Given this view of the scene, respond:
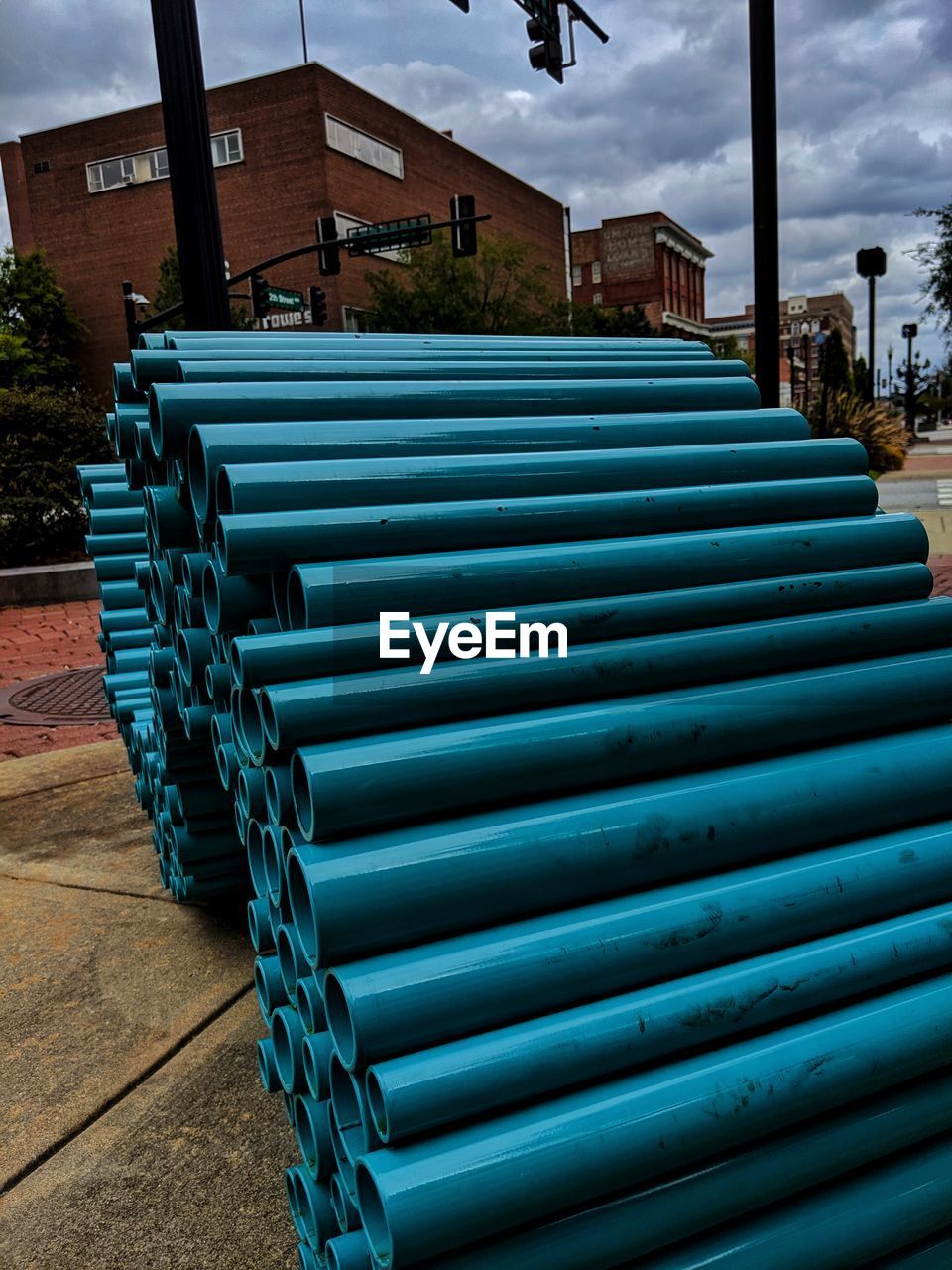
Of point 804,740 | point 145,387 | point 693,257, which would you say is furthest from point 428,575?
point 693,257

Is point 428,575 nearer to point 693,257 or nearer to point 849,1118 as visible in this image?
point 849,1118

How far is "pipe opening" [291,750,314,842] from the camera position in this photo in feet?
5.26

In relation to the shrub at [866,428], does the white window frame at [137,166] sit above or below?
above

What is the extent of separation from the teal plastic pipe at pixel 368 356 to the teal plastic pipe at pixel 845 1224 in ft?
7.13

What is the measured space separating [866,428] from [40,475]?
18.2m

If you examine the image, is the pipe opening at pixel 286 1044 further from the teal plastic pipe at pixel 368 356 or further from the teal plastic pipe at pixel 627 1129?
the teal plastic pipe at pixel 368 356

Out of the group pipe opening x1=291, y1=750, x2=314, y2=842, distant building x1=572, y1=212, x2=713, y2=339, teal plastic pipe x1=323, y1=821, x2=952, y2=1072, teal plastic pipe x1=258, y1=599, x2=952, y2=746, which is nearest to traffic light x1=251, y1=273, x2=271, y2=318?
teal plastic pipe x1=258, y1=599, x2=952, y2=746

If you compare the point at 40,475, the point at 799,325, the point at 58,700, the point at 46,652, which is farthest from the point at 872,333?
the point at 799,325

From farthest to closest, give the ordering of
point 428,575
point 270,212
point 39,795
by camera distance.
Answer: point 270,212
point 39,795
point 428,575

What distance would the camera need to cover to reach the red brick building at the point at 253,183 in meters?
39.5

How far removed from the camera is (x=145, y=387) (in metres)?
2.63

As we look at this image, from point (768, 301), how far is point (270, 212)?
1519 inches

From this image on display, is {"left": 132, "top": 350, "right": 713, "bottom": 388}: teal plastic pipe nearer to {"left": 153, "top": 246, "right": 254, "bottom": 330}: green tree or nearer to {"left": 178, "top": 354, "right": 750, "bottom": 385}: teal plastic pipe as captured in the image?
{"left": 178, "top": 354, "right": 750, "bottom": 385}: teal plastic pipe

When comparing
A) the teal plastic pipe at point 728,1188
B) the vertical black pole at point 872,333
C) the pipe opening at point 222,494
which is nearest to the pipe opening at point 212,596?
the pipe opening at point 222,494
